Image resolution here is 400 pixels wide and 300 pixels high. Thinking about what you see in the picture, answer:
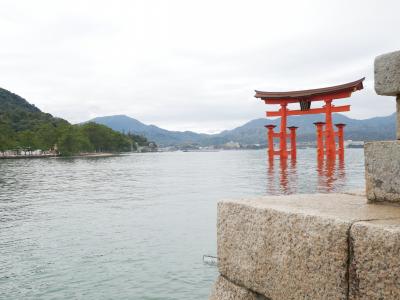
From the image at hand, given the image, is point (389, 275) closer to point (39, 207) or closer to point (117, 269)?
point (117, 269)

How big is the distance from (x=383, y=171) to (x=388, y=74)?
572mm

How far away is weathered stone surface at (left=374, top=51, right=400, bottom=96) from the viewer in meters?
2.30

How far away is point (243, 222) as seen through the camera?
2.38 m

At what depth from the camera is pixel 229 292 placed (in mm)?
2525

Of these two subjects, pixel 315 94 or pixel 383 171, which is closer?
pixel 383 171

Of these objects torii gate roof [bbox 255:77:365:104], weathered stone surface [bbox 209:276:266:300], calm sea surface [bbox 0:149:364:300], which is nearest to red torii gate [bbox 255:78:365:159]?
torii gate roof [bbox 255:77:365:104]

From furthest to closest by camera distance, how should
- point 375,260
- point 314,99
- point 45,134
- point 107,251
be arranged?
1. point 45,134
2. point 314,99
3. point 107,251
4. point 375,260

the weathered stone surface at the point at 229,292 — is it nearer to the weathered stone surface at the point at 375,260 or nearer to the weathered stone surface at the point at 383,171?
the weathered stone surface at the point at 375,260

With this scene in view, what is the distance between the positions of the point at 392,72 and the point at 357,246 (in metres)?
1.13

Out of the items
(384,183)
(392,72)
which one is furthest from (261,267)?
(392,72)

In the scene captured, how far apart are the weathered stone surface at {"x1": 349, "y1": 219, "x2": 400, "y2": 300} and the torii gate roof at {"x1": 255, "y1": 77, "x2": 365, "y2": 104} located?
3277 cm

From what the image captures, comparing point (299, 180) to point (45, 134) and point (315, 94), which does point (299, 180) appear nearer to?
point (315, 94)

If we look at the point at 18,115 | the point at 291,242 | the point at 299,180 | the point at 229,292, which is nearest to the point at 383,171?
the point at 291,242

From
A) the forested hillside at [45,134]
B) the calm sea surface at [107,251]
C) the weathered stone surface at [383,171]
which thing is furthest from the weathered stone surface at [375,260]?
the forested hillside at [45,134]
